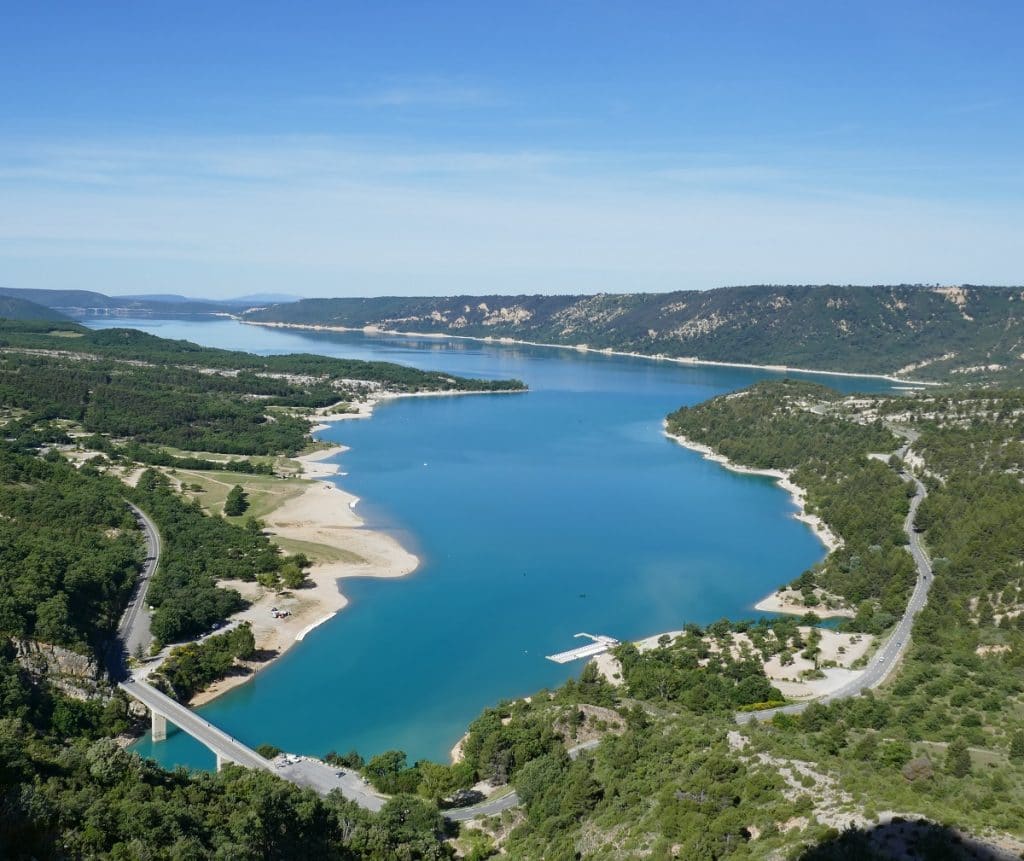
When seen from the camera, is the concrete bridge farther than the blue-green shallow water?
No

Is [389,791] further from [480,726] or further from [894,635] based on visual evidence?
[894,635]

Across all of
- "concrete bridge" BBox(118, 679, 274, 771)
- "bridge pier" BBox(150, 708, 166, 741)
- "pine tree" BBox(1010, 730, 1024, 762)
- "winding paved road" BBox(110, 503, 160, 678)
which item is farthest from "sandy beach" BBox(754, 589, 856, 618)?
"winding paved road" BBox(110, 503, 160, 678)

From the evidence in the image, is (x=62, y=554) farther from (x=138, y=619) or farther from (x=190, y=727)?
(x=190, y=727)

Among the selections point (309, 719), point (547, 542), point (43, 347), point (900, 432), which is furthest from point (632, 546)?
point (43, 347)

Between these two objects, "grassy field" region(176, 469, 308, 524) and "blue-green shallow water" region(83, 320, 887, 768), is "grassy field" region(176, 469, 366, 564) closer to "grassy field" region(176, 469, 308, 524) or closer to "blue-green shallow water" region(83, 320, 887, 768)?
"grassy field" region(176, 469, 308, 524)

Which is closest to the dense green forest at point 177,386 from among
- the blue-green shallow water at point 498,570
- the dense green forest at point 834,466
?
the blue-green shallow water at point 498,570

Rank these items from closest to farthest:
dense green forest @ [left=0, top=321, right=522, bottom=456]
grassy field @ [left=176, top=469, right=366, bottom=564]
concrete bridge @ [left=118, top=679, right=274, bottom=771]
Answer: concrete bridge @ [left=118, top=679, right=274, bottom=771], grassy field @ [left=176, top=469, right=366, bottom=564], dense green forest @ [left=0, top=321, right=522, bottom=456]

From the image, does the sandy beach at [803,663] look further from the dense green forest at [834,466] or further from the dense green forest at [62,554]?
the dense green forest at [62,554]
